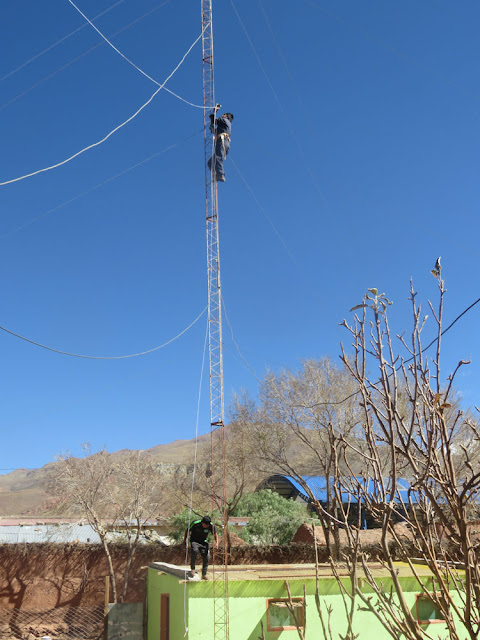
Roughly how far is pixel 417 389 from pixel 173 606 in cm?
1331

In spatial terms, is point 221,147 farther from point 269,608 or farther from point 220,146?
point 269,608

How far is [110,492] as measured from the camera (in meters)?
25.0

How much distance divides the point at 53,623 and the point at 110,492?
20.0 feet

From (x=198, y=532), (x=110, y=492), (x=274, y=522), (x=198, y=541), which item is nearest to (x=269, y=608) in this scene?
(x=198, y=541)

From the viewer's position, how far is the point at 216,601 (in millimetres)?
12781

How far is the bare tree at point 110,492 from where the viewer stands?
865 inches

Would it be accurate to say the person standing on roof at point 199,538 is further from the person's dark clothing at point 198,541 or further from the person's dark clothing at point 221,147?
the person's dark clothing at point 221,147

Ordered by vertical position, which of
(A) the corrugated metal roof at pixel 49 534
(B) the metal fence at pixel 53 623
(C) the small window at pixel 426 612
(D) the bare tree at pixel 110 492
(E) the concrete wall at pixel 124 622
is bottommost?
(B) the metal fence at pixel 53 623

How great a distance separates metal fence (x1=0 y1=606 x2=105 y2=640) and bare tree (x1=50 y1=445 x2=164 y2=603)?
172cm

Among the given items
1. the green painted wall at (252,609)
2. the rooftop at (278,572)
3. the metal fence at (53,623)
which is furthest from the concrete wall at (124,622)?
the green painted wall at (252,609)

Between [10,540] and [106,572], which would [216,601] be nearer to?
[106,572]

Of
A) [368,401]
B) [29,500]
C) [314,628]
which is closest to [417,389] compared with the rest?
[368,401]

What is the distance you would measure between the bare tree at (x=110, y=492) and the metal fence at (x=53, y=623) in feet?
5.65

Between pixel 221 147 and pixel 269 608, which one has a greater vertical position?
pixel 221 147
